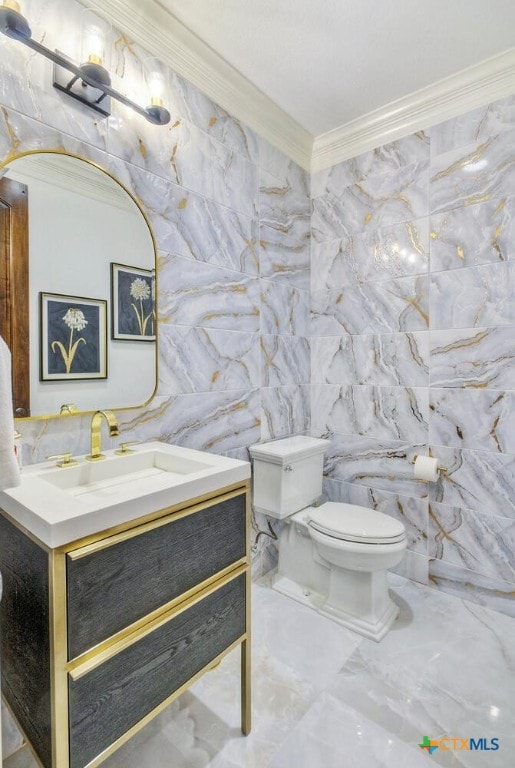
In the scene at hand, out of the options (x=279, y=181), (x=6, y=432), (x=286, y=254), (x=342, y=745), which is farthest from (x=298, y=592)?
(x=279, y=181)

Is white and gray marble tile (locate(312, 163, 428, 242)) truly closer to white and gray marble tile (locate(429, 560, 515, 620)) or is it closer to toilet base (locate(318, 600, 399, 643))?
white and gray marble tile (locate(429, 560, 515, 620))

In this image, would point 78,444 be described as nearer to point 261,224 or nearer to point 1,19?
point 1,19

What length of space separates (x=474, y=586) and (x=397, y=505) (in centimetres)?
50

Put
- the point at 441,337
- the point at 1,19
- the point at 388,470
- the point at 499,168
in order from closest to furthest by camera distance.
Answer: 1. the point at 1,19
2. the point at 499,168
3. the point at 441,337
4. the point at 388,470

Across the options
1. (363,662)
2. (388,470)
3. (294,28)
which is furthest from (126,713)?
(294,28)

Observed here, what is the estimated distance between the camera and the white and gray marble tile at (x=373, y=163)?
2.01 meters

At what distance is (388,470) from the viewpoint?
216cm

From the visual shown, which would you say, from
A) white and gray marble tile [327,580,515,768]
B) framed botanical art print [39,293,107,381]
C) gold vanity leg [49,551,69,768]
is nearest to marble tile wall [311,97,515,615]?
white and gray marble tile [327,580,515,768]

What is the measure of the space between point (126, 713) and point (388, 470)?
1.67m

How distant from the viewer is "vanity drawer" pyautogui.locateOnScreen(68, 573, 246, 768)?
82cm

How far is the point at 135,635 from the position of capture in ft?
2.97

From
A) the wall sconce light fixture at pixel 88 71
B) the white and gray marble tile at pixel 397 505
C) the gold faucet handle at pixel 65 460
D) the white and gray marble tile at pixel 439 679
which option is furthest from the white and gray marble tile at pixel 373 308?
the gold faucet handle at pixel 65 460

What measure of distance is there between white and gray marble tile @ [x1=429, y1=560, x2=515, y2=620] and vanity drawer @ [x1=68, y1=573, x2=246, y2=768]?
1284mm

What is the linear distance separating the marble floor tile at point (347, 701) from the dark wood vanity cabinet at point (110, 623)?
0.33 metres
